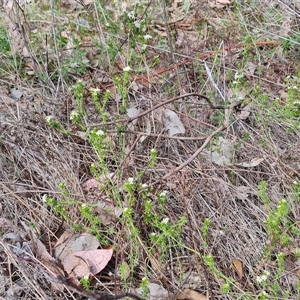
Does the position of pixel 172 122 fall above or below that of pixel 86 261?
above

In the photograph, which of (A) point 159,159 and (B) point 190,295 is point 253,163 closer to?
(A) point 159,159

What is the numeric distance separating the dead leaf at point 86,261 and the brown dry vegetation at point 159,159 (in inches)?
1.4

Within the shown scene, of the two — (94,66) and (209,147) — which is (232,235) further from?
(94,66)

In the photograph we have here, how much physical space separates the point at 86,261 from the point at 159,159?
583 mm

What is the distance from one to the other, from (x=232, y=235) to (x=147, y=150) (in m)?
0.53

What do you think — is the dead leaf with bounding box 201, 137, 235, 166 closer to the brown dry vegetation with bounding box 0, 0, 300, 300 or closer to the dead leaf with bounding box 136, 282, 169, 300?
the brown dry vegetation with bounding box 0, 0, 300, 300

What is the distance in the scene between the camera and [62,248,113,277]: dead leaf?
1.66m

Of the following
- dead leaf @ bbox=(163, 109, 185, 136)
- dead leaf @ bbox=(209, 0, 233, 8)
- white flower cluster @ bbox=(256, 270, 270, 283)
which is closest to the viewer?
white flower cluster @ bbox=(256, 270, 270, 283)

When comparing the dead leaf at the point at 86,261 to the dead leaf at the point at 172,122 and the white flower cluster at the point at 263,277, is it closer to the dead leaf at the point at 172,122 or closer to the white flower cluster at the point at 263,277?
the white flower cluster at the point at 263,277

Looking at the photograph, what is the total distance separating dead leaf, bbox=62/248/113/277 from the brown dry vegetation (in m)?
0.04

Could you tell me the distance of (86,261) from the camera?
1.68m

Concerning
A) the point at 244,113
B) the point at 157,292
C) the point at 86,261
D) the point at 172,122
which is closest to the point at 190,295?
the point at 157,292

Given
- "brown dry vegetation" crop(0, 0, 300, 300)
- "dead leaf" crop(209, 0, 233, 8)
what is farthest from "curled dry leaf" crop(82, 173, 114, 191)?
"dead leaf" crop(209, 0, 233, 8)

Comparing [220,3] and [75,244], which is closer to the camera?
[75,244]
